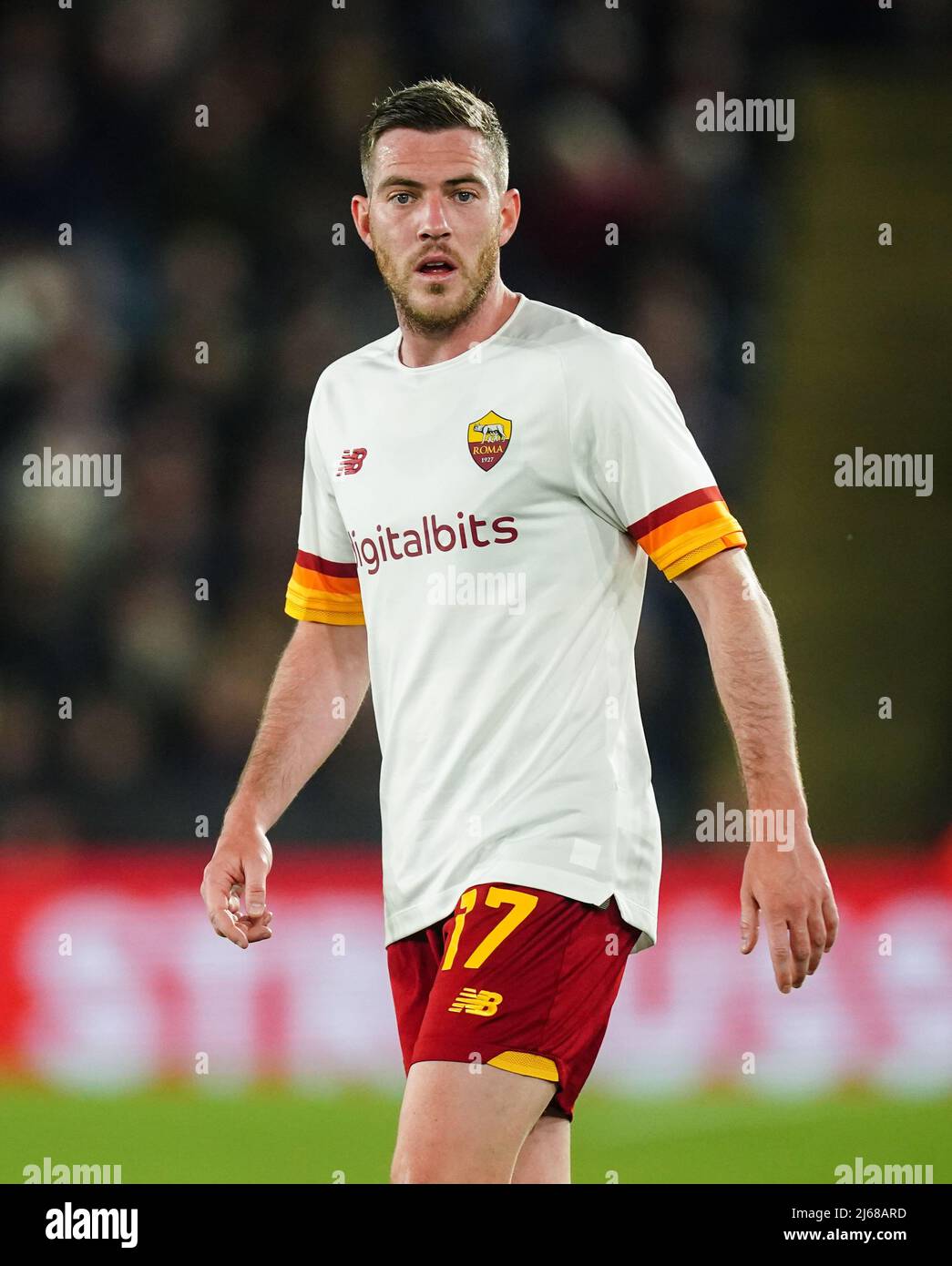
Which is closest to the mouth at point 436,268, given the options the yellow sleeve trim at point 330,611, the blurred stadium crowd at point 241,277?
the yellow sleeve trim at point 330,611

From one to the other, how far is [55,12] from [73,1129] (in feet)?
13.7

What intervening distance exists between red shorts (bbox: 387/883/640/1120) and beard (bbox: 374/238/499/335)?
983mm

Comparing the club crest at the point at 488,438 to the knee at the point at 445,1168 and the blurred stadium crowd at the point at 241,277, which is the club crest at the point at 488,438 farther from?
the blurred stadium crowd at the point at 241,277

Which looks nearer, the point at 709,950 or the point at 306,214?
the point at 709,950

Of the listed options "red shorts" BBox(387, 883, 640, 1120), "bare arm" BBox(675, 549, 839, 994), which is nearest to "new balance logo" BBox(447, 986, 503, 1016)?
"red shorts" BBox(387, 883, 640, 1120)

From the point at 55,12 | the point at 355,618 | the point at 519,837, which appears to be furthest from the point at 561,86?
the point at 519,837

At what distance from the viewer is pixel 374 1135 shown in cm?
453

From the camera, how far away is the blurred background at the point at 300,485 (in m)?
4.77

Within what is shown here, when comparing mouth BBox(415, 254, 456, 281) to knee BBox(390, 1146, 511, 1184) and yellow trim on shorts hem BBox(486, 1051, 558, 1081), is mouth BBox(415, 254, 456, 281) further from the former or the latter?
knee BBox(390, 1146, 511, 1184)

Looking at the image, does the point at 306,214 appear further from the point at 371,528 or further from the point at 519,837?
the point at 519,837

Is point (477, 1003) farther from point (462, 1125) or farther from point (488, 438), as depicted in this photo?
point (488, 438)

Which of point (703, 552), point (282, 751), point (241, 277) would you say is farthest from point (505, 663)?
point (241, 277)

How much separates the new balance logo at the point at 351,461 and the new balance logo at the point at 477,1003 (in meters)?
0.96

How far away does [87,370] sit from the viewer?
243 inches
